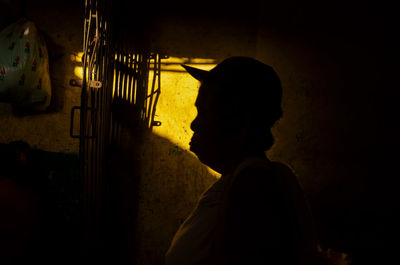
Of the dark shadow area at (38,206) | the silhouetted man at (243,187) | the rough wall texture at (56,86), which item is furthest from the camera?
the rough wall texture at (56,86)

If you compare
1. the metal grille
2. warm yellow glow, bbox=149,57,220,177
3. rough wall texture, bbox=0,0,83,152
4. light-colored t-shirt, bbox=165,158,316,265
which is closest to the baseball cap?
light-colored t-shirt, bbox=165,158,316,265

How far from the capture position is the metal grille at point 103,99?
212cm

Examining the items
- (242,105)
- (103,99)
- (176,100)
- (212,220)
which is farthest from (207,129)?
(176,100)

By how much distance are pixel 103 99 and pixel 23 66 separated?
603 millimetres

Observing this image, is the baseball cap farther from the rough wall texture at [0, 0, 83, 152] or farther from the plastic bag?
the rough wall texture at [0, 0, 83, 152]

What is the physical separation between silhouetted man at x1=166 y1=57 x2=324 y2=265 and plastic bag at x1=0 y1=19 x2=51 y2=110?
68.5 inches

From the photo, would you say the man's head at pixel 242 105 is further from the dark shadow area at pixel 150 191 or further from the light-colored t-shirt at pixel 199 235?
the dark shadow area at pixel 150 191

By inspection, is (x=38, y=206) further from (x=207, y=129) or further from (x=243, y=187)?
(x=243, y=187)

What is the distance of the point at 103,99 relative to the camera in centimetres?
224

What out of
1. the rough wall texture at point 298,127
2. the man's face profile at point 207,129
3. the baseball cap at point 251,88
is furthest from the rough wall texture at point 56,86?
the baseball cap at point 251,88

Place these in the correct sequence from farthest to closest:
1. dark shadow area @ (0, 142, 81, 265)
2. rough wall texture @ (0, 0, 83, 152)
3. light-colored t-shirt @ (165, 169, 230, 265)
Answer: rough wall texture @ (0, 0, 83, 152) → dark shadow area @ (0, 142, 81, 265) → light-colored t-shirt @ (165, 169, 230, 265)

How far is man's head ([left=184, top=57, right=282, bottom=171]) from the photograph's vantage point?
30.1 inches

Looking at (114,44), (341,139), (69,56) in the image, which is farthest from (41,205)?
(341,139)

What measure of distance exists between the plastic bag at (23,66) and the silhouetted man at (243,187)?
1740mm
